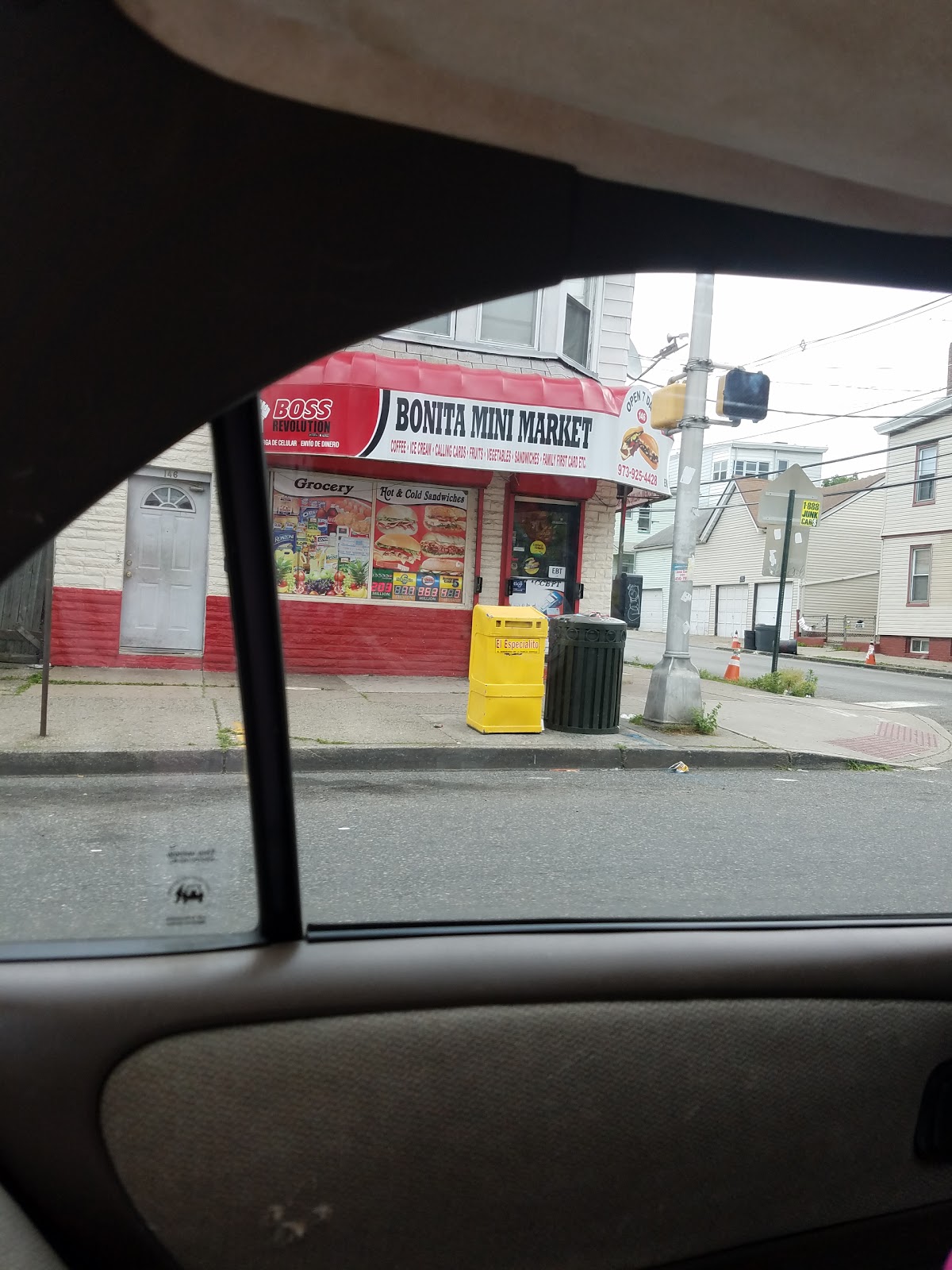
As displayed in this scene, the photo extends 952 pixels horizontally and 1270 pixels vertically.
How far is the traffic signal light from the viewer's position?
2.57 metres

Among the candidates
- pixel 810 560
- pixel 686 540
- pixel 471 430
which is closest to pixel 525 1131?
pixel 810 560

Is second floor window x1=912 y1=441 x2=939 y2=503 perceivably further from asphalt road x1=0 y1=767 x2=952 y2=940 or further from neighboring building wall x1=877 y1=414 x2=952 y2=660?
asphalt road x1=0 y1=767 x2=952 y2=940

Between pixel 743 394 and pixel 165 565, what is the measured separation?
161 centimetres

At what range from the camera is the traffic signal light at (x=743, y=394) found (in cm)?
257

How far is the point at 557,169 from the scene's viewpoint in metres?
1.43

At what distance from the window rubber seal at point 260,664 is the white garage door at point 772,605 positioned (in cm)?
172

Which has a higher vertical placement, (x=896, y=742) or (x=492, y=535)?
(x=492, y=535)

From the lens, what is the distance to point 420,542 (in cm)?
308

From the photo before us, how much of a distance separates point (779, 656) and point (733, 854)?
1116 mm

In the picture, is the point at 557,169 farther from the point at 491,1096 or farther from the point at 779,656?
the point at 779,656

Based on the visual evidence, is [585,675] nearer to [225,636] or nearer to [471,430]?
[471,430]

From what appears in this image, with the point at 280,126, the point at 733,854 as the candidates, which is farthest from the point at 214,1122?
the point at 733,854

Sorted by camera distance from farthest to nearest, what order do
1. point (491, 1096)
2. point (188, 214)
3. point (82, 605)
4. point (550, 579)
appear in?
point (550, 579)
point (82, 605)
point (491, 1096)
point (188, 214)

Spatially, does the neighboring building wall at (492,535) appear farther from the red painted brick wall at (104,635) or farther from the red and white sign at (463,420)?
the red painted brick wall at (104,635)
